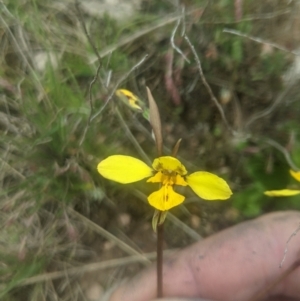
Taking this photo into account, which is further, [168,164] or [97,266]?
[97,266]

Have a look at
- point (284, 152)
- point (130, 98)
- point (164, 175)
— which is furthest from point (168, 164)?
point (284, 152)

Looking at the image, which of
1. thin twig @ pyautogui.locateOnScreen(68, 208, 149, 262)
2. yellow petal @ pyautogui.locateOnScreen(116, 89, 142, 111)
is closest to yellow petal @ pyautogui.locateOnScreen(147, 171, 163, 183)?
yellow petal @ pyautogui.locateOnScreen(116, 89, 142, 111)

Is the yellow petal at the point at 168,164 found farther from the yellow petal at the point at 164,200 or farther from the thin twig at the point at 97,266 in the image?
the thin twig at the point at 97,266

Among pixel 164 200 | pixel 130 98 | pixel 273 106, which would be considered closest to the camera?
pixel 164 200

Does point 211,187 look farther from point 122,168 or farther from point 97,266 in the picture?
point 97,266

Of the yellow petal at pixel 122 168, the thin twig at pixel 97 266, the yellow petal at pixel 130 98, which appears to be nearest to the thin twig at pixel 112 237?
the thin twig at pixel 97 266

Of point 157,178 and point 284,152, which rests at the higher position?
point 284,152

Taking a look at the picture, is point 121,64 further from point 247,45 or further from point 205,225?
point 205,225

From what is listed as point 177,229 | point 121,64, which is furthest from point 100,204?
point 121,64

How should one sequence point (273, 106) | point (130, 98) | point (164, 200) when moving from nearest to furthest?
1. point (164, 200)
2. point (130, 98)
3. point (273, 106)
